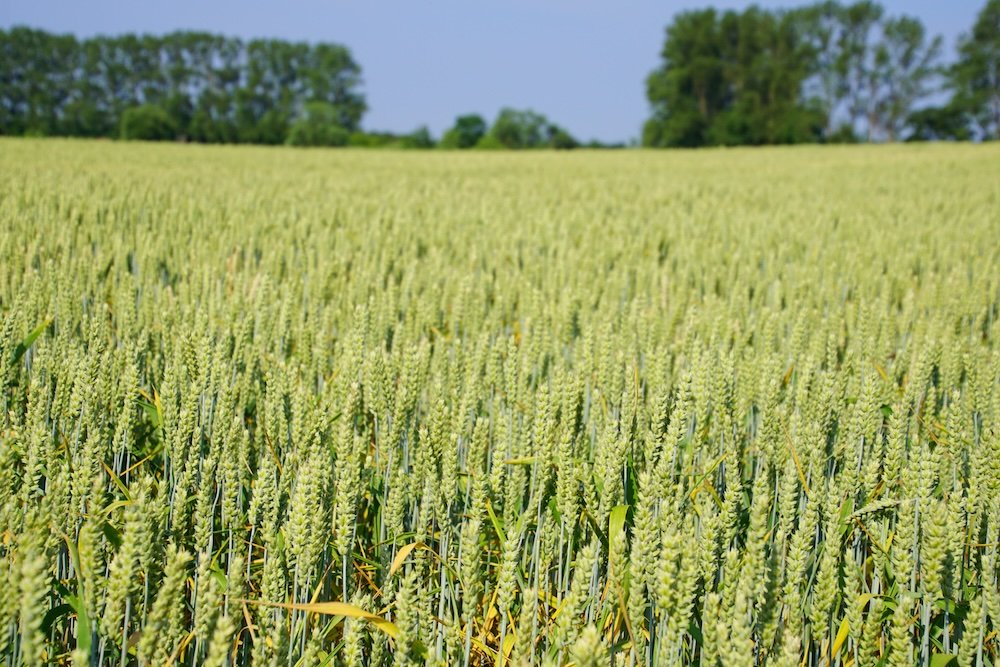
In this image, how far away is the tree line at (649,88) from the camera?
4744 centimetres

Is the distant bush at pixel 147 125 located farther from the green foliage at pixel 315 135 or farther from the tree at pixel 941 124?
the tree at pixel 941 124

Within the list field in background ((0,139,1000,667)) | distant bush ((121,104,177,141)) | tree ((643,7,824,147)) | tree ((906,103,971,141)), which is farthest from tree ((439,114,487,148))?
field in background ((0,139,1000,667))

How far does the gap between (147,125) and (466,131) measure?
26553 millimetres

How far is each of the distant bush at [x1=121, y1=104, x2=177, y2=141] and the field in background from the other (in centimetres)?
4399

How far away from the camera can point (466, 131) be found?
63844mm

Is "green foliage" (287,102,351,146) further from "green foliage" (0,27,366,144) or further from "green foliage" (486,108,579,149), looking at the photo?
"green foliage" (486,108,579,149)

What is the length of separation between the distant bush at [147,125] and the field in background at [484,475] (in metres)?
44.0

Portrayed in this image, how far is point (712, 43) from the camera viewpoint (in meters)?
58.2

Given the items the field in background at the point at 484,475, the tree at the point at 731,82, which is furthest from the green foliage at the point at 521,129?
the field in background at the point at 484,475

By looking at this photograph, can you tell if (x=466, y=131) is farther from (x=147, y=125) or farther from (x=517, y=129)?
(x=147, y=125)

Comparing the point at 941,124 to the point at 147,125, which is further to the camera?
the point at 941,124

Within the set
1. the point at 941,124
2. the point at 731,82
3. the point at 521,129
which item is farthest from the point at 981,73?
the point at 521,129

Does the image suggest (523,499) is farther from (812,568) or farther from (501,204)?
(501,204)

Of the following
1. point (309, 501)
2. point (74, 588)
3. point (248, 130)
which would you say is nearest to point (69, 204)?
point (74, 588)
